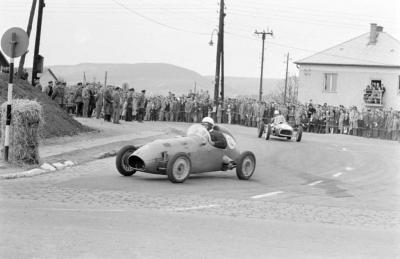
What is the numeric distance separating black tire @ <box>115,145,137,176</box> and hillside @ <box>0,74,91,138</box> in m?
6.71

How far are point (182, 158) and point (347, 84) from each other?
2018 inches

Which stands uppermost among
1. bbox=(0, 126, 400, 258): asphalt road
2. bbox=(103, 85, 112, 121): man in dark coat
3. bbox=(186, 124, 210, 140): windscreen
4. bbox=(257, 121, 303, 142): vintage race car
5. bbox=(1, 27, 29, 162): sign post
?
bbox=(1, 27, 29, 162): sign post

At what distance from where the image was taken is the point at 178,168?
14211 mm

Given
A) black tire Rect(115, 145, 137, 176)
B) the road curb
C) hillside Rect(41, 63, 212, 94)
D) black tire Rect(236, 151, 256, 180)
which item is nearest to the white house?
black tire Rect(236, 151, 256, 180)

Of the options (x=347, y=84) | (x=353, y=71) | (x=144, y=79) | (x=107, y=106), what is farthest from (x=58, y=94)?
(x=144, y=79)

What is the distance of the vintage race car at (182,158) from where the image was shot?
1416cm

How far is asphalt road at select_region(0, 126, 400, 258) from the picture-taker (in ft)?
25.7

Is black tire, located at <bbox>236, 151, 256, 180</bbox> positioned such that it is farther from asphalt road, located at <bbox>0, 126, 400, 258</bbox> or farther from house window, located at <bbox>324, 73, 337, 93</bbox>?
house window, located at <bbox>324, 73, 337, 93</bbox>

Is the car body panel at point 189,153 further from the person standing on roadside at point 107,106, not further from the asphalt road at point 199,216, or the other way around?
the person standing on roadside at point 107,106

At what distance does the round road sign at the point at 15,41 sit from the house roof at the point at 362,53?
49767 millimetres

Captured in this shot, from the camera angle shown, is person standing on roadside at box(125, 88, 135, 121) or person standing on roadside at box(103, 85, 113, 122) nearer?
person standing on roadside at box(103, 85, 113, 122)

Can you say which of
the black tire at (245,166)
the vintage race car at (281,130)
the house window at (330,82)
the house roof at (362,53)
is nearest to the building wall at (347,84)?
the house window at (330,82)

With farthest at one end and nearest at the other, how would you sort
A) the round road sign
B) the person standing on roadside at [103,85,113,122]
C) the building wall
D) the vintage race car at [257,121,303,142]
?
the building wall → the person standing on roadside at [103,85,113,122] → the vintage race car at [257,121,303,142] → the round road sign

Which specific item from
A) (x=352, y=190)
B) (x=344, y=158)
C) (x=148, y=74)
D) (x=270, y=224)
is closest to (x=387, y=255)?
(x=270, y=224)
